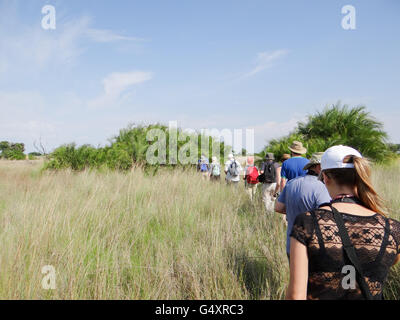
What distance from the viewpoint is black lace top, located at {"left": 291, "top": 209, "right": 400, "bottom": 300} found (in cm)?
127

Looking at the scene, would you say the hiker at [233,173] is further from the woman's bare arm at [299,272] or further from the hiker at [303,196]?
the woman's bare arm at [299,272]

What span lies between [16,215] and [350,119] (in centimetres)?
1091

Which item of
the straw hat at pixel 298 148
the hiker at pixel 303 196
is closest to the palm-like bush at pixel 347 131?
the straw hat at pixel 298 148

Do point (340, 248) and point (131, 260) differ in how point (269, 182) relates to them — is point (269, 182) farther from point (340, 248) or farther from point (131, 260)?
point (340, 248)

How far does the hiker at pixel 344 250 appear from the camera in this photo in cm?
127

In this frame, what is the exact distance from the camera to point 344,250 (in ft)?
4.17

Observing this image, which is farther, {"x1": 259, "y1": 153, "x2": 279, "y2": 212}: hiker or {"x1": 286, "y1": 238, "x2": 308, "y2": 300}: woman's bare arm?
{"x1": 259, "y1": 153, "x2": 279, "y2": 212}: hiker

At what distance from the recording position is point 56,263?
8.38 ft

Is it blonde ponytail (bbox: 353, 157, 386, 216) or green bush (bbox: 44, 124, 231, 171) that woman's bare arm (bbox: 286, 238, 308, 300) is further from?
green bush (bbox: 44, 124, 231, 171)

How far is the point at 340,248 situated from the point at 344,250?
0.02m

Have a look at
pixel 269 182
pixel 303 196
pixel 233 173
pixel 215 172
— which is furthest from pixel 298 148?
pixel 215 172

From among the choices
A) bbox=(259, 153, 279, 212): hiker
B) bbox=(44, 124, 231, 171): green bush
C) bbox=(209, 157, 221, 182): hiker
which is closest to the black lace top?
bbox=(259, 153, 279, 212): hiker
